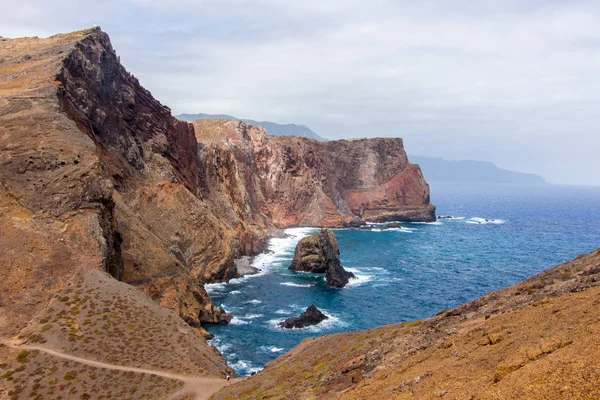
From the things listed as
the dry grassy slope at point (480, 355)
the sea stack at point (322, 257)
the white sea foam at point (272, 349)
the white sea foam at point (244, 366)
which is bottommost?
the white sea foam at point (272, 349)

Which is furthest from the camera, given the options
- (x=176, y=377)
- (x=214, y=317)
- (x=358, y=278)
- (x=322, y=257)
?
(x=322, y=257)

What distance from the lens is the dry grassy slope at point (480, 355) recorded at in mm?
11703

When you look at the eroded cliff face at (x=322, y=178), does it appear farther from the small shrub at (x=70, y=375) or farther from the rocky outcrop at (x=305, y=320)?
the small shrub at (x=70, y=375)

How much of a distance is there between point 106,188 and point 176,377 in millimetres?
22857

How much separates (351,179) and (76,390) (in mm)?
166586

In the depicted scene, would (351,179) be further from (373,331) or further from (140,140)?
(373,331)

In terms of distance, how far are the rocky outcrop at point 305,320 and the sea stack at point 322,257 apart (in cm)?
2015

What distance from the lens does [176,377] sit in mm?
32812

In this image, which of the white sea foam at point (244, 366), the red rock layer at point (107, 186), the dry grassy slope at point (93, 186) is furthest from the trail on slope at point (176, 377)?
the white sea foam at point (244, 366)

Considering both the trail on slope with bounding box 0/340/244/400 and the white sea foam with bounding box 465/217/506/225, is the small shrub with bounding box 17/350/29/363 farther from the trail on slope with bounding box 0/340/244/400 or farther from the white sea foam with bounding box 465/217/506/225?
the white sea foam with bounding box 465/217/506/225

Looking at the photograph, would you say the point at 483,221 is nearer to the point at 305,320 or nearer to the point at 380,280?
the point at 380,280

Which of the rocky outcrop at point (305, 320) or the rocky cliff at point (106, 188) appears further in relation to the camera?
the rocky outcrop at point (305, 320)

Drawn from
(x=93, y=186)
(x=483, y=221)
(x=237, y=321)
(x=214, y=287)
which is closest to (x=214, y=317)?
(x=237, y=321)

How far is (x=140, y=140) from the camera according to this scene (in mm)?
81562
